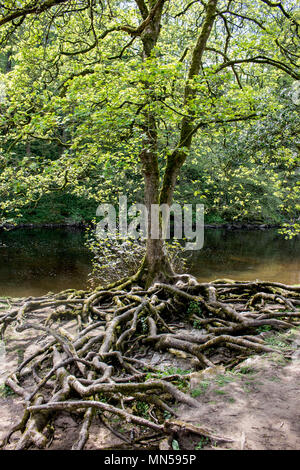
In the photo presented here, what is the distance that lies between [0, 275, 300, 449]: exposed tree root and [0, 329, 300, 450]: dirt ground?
0.13m

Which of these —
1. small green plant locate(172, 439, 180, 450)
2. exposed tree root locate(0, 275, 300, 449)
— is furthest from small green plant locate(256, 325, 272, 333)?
small green plant locate(172, 439, 180, 450)

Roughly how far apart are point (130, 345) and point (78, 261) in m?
14.5

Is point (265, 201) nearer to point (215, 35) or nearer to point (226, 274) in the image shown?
point (226, 274)

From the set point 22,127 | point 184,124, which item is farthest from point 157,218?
point 22,127

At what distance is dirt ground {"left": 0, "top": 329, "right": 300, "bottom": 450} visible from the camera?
2898 mm

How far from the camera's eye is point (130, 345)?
6199 millimetres

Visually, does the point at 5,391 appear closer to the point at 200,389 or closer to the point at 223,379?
the point at 200,389

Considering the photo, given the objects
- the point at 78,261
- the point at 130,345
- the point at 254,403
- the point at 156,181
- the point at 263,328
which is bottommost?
the point at 78,261

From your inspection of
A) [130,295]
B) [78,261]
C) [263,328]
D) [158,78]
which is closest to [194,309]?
[130,295]

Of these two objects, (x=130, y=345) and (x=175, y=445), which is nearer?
(x=175, y=445)

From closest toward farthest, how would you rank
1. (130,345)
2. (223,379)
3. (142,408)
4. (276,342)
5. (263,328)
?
(142,408), (223,379), (276,342), (263,328), (130,345)

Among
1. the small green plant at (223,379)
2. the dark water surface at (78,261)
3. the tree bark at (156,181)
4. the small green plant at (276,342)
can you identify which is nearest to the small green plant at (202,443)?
the small green plant at (223,379)

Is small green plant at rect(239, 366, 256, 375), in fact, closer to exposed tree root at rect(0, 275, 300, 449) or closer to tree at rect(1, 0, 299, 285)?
exposed tree root at rect(0, 275, 300, 449)
